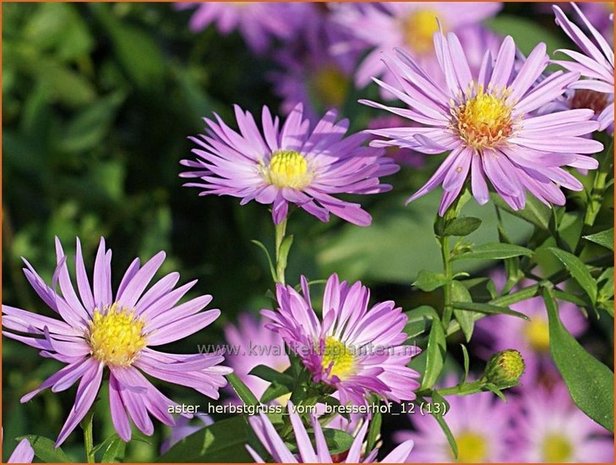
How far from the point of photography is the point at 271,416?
0.72m

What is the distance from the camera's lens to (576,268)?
78 centimetres

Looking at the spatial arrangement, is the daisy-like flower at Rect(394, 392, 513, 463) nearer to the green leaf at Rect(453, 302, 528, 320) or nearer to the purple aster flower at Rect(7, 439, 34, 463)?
the green leaf at Rect(453, 302, 528, 320)

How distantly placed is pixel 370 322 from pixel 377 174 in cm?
13

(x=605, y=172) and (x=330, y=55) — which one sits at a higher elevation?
(x=330, y=55)

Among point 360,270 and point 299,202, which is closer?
point 299,202

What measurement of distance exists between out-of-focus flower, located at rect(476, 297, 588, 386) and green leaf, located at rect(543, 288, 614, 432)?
35.1 inches

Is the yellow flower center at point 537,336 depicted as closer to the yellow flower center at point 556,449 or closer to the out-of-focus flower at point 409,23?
the yellow flower center at point 556,449

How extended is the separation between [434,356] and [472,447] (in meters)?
0.99

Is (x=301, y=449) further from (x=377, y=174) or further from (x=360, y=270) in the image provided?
(x=360, y=270)

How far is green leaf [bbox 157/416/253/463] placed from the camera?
2.56ft

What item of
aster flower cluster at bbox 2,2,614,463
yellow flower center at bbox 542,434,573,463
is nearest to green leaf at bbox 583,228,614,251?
aster flower cluster at bbox 2,2,614,463

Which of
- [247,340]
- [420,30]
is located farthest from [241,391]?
[420,30]

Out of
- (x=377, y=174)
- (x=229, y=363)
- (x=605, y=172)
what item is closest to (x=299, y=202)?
(x=377, y=174)

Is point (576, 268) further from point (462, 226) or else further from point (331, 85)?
point (331, 85)
